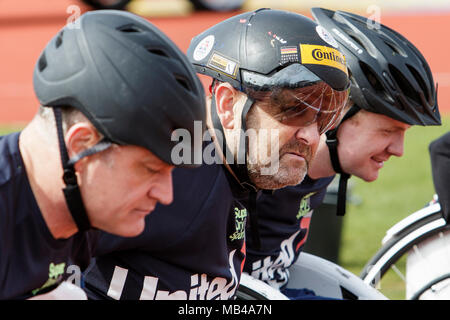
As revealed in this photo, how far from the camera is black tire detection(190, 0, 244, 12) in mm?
18000

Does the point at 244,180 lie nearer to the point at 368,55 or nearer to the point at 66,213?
the point at 66,213

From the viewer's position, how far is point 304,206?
162 inches

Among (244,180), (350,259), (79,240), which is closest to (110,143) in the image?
(79,240)

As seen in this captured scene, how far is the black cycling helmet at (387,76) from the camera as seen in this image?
404cm

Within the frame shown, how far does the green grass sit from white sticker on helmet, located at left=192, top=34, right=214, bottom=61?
3689 millimetres

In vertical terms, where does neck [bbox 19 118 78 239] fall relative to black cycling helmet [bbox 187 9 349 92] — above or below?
below

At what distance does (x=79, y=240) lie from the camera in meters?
2.76

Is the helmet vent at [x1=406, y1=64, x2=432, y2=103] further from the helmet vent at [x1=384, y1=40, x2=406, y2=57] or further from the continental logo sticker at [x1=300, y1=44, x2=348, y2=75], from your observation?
the continental logo sticker at [x1=300, y1=44, x2=348, y2=75]

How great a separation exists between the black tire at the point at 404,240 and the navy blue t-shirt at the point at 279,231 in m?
0.68

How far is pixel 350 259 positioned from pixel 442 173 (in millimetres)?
2917

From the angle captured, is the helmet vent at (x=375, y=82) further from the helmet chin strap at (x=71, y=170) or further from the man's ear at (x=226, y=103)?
the helmet chin strap at (x=71, y=170)

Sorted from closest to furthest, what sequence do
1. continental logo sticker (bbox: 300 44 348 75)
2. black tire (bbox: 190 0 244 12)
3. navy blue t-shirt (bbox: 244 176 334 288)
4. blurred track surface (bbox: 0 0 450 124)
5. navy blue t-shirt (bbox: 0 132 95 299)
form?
navy blue t-shirt (bbox: 0 132 95 299) < continental logo sticker (bbox: 300 44 348 75) < navy blue t-shirt (bbox: 244 176 334 288) < blurred track surface (bbox: 0 0 450 124) < black tire (bbox: 190 0 244 12)

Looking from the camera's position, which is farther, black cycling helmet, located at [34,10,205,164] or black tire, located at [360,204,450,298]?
black tire, located at [360,204,450,298]

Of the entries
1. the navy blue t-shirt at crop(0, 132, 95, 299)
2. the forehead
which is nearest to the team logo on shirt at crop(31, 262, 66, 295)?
the navy blue t-shirt at crop(0, 132, 95, 299)
